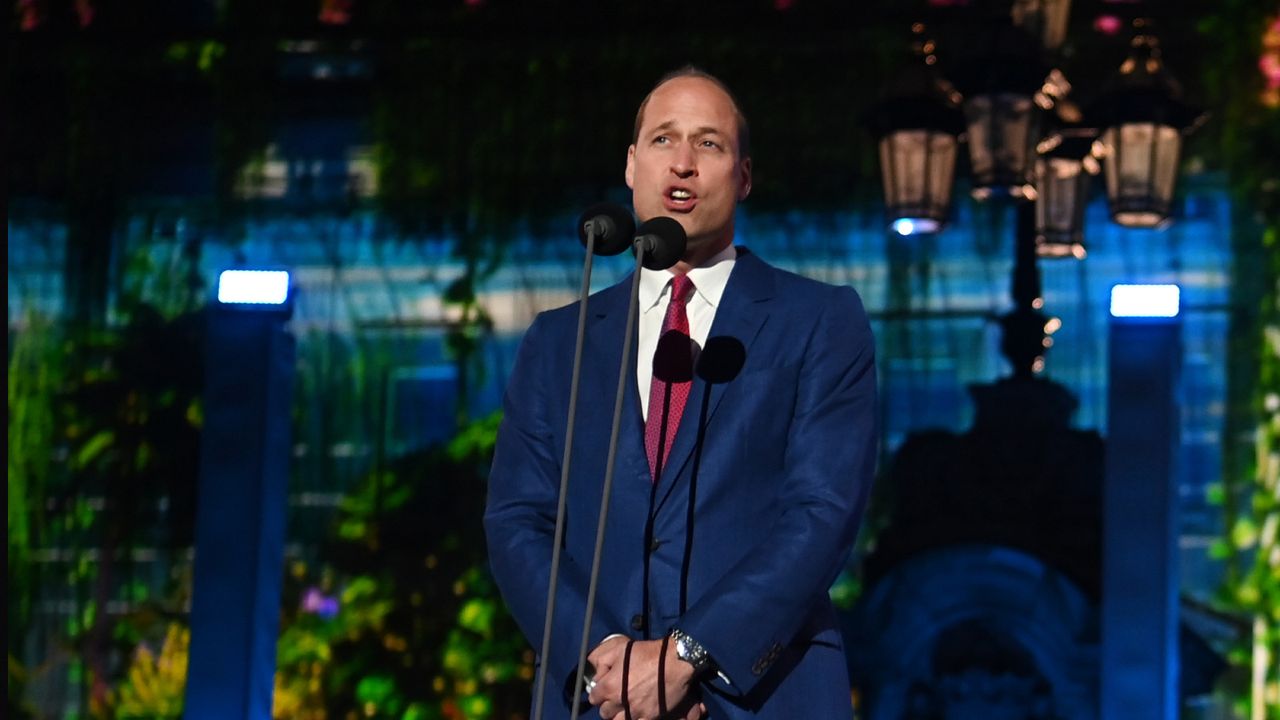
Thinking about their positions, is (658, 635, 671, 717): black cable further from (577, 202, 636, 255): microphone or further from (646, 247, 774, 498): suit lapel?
(577, 202, 636, 255): microphone

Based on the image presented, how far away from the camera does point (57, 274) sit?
6891 mm

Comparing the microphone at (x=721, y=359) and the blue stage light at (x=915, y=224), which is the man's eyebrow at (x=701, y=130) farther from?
the blue stage light at (x=915, y=224)

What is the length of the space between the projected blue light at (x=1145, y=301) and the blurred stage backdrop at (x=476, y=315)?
143 centimetres

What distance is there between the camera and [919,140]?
4566 millimetres

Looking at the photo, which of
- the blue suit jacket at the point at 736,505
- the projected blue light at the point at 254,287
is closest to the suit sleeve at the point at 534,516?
the blue suit jacket at the point at 736,505

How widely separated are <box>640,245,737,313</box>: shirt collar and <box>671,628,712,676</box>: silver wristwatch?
403 millimetres

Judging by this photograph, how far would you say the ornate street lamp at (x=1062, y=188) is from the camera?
494 cm

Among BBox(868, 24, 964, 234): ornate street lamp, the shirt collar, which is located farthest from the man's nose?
BBox(868, 24, 964, 234): ornate street lamp

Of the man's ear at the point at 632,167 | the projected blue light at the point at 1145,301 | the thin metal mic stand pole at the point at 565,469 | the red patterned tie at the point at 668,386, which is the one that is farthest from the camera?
the projected blue light at the point at 1145,301

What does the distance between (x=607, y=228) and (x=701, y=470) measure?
11.3 inches

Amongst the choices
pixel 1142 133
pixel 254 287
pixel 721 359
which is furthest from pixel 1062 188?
pixel 721 359

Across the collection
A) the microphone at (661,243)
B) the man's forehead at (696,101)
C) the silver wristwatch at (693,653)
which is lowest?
the silver wristwatch at (693,653)

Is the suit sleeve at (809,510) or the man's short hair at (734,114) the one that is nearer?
the suit sleeve at (809,510)

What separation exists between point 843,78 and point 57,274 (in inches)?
123
